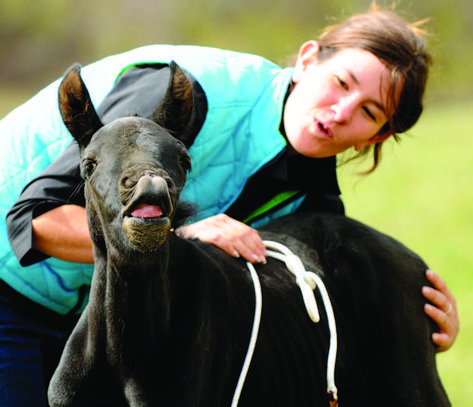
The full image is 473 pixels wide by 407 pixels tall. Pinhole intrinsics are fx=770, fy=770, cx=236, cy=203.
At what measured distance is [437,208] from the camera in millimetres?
13828

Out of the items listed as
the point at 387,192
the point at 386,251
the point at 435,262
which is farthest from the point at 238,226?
the point at 387,192

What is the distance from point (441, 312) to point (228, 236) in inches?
Answer: 46.3

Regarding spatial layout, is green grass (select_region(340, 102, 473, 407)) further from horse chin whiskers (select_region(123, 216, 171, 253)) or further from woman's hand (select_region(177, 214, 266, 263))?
horse chin whiskers (select_region(123, 216, 171, 253))

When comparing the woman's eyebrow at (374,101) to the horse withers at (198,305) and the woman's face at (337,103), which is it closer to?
the woman's face at (337,103)

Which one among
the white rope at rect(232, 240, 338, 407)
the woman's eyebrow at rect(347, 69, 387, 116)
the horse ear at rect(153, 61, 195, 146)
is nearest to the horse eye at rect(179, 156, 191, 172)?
the horse ear at rect(153, 61, 195, 146)

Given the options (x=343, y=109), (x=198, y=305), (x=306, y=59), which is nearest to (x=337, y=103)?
(x=343, y=109)

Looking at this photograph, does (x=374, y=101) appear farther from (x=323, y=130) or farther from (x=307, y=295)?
(x=307, y=295)

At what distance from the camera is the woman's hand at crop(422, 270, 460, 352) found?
373cm

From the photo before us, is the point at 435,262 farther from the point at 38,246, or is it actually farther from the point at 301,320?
the point at 38,246

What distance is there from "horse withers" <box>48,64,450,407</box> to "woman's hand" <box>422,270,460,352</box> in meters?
0.05

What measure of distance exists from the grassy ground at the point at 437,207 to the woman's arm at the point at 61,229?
1847 mm

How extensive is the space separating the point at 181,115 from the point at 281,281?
97cm

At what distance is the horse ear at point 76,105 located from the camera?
8.96 feet

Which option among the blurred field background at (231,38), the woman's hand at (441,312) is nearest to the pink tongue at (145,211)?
the woman's hand at (441,312)
